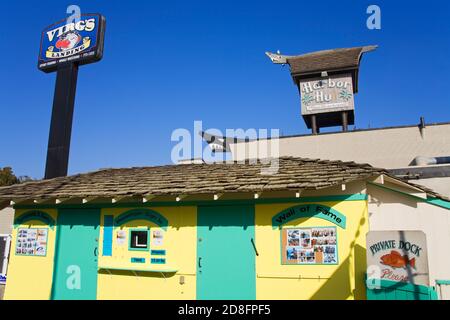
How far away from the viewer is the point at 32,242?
35.2 ft

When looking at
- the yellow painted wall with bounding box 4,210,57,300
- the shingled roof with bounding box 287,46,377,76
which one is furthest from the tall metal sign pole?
the shingled roof with bounding box 287,46,377,76

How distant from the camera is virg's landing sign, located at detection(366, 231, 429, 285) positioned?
6262 millimetres

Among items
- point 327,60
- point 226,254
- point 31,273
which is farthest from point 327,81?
point 31,273

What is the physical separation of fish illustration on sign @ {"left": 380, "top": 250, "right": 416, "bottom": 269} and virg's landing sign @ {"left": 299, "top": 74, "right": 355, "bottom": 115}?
14.4 m

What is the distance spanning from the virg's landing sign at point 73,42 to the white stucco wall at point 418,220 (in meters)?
13.0

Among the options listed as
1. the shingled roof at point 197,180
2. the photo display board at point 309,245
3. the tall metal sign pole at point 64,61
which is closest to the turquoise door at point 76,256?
the shingled roof at point 197,180

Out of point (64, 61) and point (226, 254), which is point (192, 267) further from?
point (64, 61)

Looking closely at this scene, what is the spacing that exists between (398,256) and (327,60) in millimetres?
15834

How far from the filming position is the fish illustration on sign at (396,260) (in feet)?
21.0

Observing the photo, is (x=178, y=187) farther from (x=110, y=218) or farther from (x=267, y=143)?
(x=267, y=143)

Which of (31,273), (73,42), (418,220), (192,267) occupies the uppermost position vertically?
(73,42)

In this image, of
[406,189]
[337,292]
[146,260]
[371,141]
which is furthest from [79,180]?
[371,141]

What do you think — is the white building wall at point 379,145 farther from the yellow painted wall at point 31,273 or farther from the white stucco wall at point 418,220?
the yellow painted wall at point 31,273

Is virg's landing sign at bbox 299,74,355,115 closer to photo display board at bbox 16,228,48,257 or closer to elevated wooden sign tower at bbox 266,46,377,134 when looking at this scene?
elevated wooden sign tower at bbox 266,46,377,134
